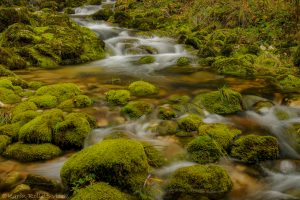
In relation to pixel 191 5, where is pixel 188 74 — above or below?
below

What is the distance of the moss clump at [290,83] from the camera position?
9461 mm

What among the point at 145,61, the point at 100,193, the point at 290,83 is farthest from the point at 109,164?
the point at 145,61

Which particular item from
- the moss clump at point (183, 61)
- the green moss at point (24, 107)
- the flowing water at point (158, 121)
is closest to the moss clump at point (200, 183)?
the flowing water at point (158, 121)

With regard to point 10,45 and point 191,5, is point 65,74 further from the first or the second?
point 191,5

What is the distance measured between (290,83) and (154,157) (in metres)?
6.05

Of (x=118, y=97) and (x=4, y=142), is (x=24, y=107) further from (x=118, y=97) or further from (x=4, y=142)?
(x=118, y=97)

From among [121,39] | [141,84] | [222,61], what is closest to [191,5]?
[121,39]

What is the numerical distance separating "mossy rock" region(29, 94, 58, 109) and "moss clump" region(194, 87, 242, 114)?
337 centimetres

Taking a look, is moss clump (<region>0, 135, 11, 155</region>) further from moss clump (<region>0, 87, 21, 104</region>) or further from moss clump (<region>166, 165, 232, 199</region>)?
moss clump (<region>166, 165, 232, 199</region>)

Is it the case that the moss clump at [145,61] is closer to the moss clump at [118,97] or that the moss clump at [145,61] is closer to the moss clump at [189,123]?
the moss clump at [118,97]

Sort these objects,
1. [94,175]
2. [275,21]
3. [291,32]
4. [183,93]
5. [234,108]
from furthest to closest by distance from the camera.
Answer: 1. [275,21]
2. [291,32]
3. [183,93]
4. [234,108]
5. [94,175]

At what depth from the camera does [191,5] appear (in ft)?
69.8

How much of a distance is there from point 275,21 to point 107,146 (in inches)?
495

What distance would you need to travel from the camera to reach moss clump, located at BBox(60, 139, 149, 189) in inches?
181
